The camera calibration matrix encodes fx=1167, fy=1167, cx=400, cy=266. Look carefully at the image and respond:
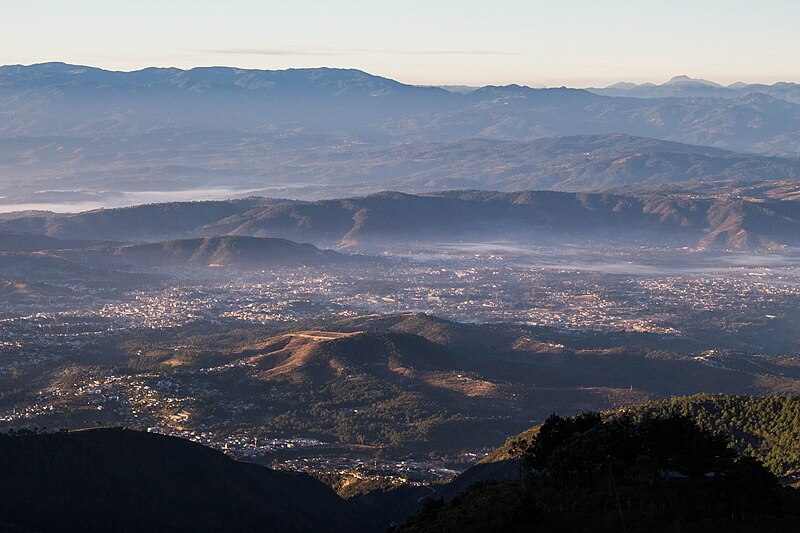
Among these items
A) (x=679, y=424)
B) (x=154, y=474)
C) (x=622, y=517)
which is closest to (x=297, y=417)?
(x=154, y=474)

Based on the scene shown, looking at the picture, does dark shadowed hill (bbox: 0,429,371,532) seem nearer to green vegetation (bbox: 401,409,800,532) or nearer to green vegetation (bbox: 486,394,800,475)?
green vegetation (bbox: 401,409,800,532)

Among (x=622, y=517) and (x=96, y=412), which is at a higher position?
(x=622, y=517)

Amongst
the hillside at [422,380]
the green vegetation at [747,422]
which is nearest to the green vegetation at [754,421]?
the green vegetation at [747,422]

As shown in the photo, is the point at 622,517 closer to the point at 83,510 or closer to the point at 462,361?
the point at 83,510

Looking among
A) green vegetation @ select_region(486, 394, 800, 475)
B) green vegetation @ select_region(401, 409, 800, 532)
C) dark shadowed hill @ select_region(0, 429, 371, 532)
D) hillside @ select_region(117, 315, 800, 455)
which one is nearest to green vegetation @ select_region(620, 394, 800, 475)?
green vegetation @ select_region(486, 394, 800, 475)

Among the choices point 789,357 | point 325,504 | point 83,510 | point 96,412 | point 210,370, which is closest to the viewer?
point 83,510

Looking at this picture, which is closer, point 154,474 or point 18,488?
point 18,488

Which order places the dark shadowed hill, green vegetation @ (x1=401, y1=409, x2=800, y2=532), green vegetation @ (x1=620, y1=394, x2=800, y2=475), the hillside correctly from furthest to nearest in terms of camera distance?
the hillside
green vegetation @ (x1=620, y1=394, x2=800, y2=475)
the dark shadowed hill
green vegetation @ (x1=401, y1=409, x2=800, y2=532)

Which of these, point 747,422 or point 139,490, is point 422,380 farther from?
point 139,490
